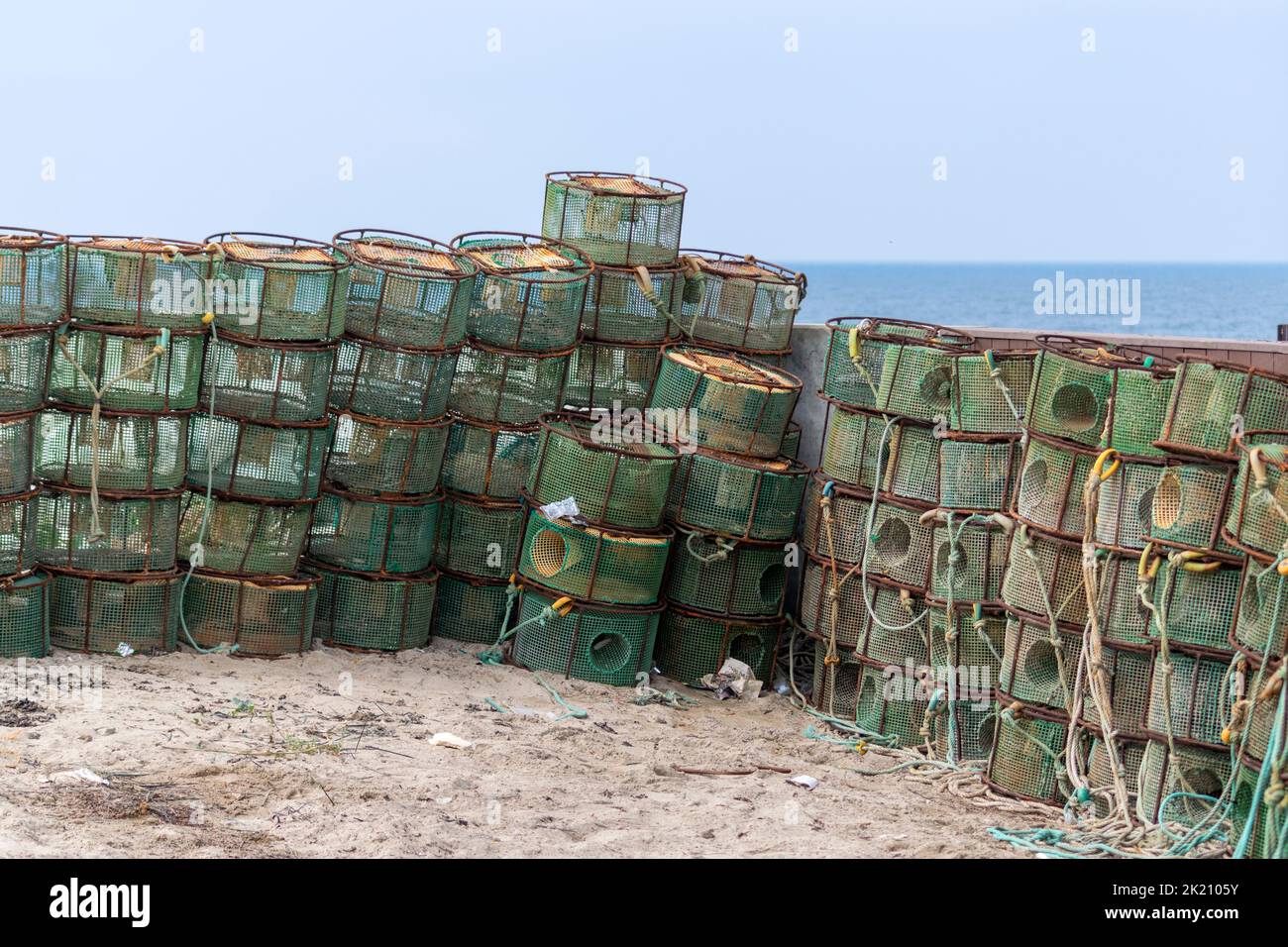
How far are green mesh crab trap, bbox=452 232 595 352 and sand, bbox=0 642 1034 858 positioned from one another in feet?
8.40

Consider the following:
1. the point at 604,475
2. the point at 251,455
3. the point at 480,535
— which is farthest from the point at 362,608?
the point at 604,475

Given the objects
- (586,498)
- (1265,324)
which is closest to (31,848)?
(586,498)

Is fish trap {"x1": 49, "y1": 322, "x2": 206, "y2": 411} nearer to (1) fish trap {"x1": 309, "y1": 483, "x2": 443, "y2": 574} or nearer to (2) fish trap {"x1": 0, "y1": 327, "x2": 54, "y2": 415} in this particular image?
(2) fish trap {"x1": 0, "y1": 327, "x2": 54, "y2": 415}

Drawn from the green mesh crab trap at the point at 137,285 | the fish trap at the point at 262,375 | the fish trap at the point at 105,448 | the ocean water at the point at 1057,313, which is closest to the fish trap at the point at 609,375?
the fish trap at the point at 262,375

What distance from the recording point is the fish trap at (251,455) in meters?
12.3

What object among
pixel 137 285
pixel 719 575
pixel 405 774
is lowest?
pixel 405 774

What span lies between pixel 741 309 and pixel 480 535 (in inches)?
115

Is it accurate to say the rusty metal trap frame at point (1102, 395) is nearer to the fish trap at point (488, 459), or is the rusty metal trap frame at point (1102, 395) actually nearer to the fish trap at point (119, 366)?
the fish trap at point (488, 459)

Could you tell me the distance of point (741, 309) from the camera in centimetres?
1448

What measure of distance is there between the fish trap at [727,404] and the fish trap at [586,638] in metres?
1.43

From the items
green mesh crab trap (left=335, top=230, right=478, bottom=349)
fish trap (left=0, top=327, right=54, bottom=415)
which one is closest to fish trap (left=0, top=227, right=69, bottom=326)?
fish trap (left=0, top=327, right=54, bottom=415)

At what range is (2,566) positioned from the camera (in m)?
11.5

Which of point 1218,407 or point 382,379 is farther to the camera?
point 382,379

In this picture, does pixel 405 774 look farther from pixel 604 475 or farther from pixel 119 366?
pixel 119 366
